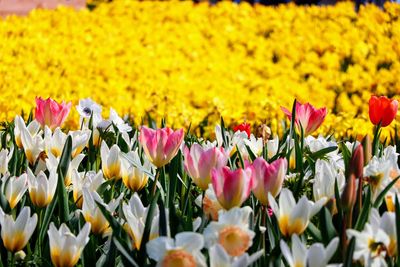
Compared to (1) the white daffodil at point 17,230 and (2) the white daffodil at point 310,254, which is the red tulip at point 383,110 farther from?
(1) the white daffodil at point 17,230

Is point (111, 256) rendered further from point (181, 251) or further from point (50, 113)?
point (50, 113)

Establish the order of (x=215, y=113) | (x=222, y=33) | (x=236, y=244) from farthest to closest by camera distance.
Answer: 1. (x=222, y=33)
2. (x=215, y=113)
3. (x=236, y=244)

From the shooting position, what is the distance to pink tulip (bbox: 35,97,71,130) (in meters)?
2.74

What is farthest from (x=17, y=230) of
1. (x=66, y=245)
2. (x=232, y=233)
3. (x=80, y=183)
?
(x=232, y=233)

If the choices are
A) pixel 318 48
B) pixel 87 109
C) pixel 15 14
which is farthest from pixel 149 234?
pixel 15 14

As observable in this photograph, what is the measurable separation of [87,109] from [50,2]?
6096 mm

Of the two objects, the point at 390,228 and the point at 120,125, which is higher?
the point at 390,228

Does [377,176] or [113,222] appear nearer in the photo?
[113,222]

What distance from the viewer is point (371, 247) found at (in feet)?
4.81

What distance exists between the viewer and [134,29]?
8359mm

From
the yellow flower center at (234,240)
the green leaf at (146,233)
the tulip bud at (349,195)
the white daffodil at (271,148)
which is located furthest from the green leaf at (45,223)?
the white daffodil at (271,148)

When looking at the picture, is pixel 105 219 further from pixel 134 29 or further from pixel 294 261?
pixel 134 29

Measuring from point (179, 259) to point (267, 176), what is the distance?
373 mm

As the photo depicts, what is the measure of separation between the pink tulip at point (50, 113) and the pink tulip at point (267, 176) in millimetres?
1192
